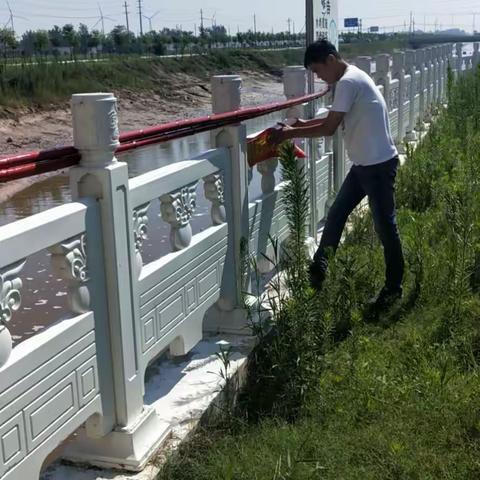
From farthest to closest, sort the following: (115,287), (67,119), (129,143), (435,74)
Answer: (67,119) → (435,74) → (129,143) → (115,287)

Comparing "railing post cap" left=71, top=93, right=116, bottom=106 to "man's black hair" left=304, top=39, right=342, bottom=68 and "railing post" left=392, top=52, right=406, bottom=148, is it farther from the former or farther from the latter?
"railing post" left=392, top=52, right=406, bottom=148

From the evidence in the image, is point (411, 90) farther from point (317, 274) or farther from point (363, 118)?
point (317, 274)

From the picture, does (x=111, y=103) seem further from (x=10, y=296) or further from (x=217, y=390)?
(x=217, y=390)

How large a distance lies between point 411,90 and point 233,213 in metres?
9.49

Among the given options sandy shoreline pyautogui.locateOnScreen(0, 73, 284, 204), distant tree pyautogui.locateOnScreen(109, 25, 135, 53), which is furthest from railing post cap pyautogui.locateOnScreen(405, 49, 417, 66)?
distant tree pyautogui.locateOnScreen(109, 25, 135, 53)

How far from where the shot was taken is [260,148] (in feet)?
14.5

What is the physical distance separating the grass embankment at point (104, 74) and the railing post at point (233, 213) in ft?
70.6

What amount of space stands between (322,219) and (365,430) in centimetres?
356

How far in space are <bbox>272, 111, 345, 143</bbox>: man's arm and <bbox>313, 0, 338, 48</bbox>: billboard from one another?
173cm

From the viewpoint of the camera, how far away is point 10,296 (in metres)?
2.17

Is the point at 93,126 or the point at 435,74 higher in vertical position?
the point at 93,126

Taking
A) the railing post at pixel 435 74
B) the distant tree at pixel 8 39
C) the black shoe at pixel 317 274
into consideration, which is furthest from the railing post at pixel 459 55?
the distant tree at pixel 8 39

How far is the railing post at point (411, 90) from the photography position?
12.2 meters

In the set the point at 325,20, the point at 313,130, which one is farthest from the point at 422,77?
the point at 313,130
